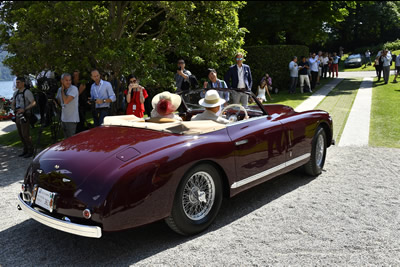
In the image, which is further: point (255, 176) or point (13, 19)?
point (13, 19)

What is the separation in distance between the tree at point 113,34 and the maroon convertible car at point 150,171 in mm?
3872

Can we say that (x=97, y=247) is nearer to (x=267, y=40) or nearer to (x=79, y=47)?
(x=79, y=47)

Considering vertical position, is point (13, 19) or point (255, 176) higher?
point (13, 19)

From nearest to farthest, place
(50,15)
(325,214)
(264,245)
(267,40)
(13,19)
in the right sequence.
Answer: (264,245) → (325,214) → (50,15) → (13,19) → (267,40)

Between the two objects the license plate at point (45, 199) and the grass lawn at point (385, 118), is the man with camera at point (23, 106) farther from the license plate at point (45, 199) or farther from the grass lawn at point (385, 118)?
the grass lawn at point (385, 118)

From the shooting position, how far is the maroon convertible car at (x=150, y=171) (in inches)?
121

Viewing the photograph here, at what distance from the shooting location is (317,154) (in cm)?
557

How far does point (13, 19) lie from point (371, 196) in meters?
7.18

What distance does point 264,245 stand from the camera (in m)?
3.45

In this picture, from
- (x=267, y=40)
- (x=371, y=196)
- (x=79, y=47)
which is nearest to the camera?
(x=371, y=196)

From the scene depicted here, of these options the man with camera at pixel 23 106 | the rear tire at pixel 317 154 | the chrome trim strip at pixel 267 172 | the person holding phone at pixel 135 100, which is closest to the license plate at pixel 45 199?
the chrome trim strip at pixel 267 172

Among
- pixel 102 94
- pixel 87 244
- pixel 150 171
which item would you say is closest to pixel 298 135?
pixel 150 171

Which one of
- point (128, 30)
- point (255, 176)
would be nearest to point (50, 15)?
point (128, 30)

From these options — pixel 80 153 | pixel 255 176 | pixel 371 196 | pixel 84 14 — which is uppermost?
pixel 84 14
